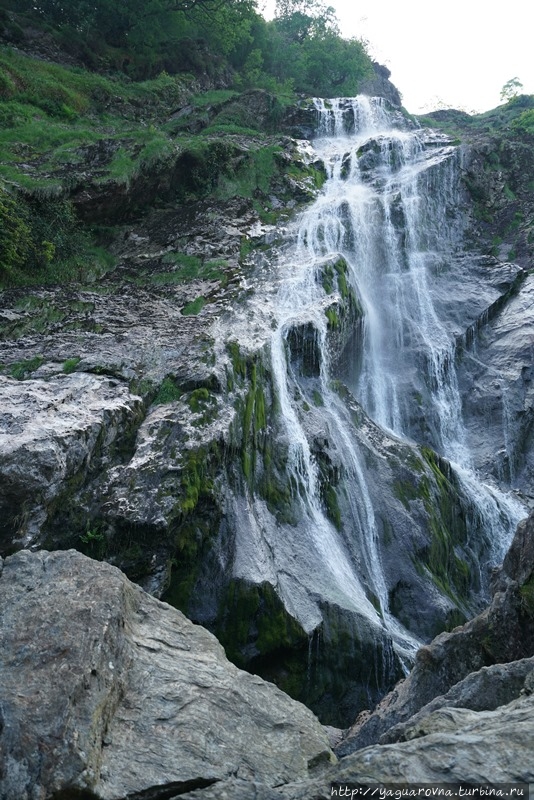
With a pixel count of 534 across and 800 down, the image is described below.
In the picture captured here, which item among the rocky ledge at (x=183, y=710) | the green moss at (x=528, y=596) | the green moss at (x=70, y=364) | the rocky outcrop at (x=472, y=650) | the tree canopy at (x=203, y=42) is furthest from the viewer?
the tree canopy at (x=203, y=42)

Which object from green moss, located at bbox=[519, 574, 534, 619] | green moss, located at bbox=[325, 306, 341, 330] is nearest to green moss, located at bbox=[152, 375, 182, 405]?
green moss, located at bbox=[325, 306, 341, 330]

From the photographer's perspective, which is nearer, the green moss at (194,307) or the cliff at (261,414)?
the cliff at (261,414)

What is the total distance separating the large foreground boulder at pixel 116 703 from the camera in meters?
4.54

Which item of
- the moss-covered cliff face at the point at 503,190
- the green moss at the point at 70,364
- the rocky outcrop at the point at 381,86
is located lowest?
the green moss at the point at 70,364

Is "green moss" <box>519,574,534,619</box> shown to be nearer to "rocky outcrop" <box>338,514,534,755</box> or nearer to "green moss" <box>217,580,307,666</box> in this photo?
"rocky outcrop" <box>338,514,534,755</box>

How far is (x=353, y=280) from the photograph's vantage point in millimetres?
19609

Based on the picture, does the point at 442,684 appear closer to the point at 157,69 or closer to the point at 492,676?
the point at 492,676

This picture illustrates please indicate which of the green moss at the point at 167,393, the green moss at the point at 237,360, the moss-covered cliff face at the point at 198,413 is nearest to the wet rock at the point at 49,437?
the moss-covered cliff face at the point at 198,413

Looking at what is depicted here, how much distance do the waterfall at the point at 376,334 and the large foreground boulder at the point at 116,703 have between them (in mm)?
5159

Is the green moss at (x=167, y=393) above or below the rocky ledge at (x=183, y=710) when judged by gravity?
above

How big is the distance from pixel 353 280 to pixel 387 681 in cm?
1301

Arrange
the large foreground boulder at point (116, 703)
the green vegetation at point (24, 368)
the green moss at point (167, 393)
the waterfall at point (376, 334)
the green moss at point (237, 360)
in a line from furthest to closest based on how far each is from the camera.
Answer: the green moss at point (237, 360) < the waterfall at point (376, 334) < the green moss at point (167, 393) < the green vegetation at point (24, 368) < the large foreground boulder at point (116, 703)

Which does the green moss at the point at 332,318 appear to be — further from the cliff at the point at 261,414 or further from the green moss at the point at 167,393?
the green moss at the point at 167,393

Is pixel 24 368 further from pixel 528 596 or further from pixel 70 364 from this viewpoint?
pixel 528 596
